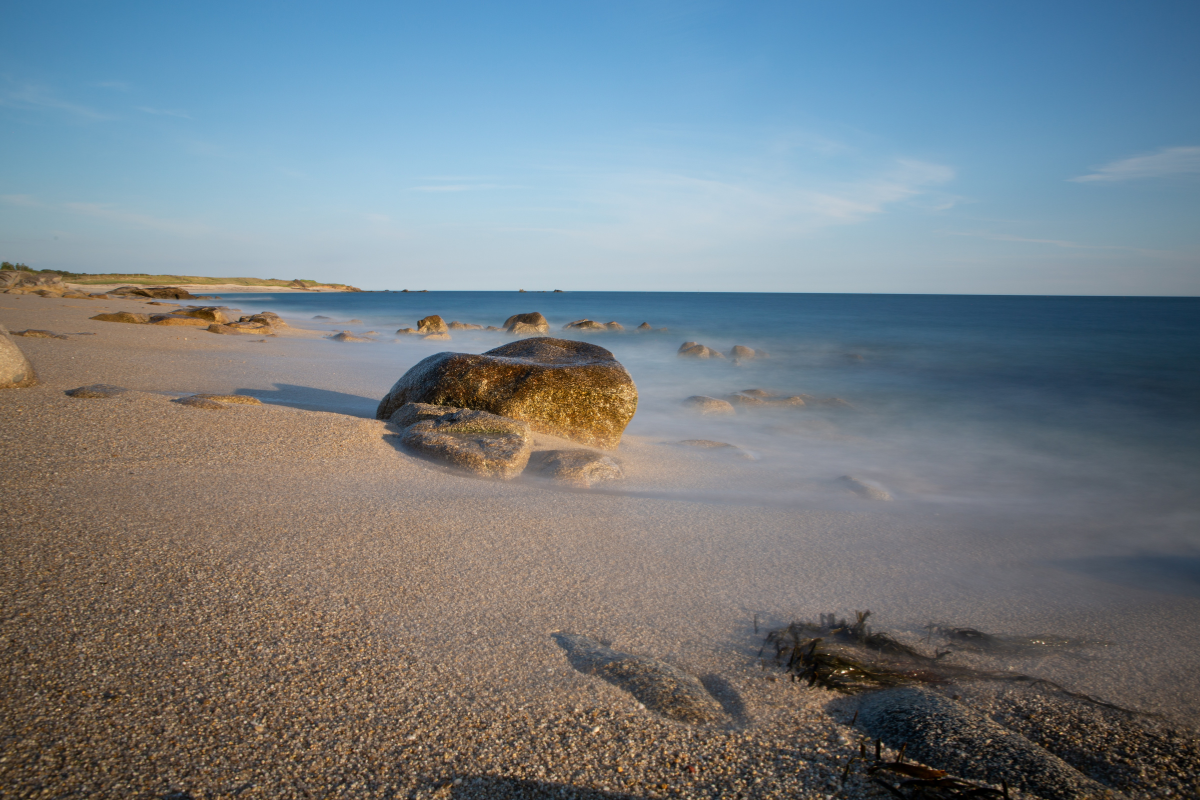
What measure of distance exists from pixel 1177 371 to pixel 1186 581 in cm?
1162

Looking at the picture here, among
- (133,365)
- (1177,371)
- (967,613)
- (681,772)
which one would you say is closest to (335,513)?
(681,772)

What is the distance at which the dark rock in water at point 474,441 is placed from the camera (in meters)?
4.26

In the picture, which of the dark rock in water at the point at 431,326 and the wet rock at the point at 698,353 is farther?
the dark rock in water at the point at 431,326

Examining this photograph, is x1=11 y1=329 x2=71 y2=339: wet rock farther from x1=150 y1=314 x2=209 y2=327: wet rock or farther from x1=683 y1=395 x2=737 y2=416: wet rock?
x1=683 y1=395 x2=737 y2=416: wet rock

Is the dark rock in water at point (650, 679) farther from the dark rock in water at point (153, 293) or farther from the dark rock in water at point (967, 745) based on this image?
the dark rock in water at point (153, 293)

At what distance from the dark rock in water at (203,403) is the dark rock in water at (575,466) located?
2499 millimetres

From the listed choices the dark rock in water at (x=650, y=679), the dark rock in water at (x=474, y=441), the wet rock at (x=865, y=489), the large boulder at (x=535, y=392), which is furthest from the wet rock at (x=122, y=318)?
the dark rock in water at (x=650, y=679)

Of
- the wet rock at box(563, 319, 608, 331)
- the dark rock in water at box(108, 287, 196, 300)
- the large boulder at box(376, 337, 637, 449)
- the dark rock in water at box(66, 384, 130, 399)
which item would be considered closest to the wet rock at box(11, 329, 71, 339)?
the dark rock in water at box(66, 384, 130, 399)

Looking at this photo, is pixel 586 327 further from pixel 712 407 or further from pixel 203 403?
pixel 203 403

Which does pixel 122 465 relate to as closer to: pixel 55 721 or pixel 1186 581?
pixel 55 721

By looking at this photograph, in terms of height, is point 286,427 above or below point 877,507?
above

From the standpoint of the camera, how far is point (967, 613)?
113 inches

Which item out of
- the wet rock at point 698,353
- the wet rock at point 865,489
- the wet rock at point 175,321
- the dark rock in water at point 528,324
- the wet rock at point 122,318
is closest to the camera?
the wet rock at point 865,489

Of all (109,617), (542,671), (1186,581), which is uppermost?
(109,617)
